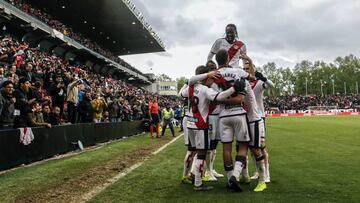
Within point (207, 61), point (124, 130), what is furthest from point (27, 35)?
point (207, 61)

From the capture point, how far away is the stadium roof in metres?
42.7

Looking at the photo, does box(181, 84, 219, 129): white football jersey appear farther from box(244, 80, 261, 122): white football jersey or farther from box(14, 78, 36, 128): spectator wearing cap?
box(14, 78, 36, 128): spectator wearing cap

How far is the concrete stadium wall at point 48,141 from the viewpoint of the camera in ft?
32.8

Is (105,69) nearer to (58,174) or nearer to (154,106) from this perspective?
(154,106)

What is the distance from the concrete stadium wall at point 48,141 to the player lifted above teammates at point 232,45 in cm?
563

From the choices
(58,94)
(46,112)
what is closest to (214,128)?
(46,112)

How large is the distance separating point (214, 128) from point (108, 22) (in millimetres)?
46195

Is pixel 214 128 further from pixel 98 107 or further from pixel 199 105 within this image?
pixel 98 107

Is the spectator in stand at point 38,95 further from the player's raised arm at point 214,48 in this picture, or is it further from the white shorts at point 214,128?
the white shorts at point 214,128

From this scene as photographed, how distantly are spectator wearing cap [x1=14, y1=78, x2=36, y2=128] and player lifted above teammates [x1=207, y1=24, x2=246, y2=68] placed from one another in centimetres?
631

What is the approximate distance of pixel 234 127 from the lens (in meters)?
6.58

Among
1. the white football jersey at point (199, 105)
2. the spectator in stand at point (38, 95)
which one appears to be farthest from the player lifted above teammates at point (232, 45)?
the spectator in stand at point (38, 95)

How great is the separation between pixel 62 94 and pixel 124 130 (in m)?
6.66

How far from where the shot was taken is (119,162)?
1092 cm
